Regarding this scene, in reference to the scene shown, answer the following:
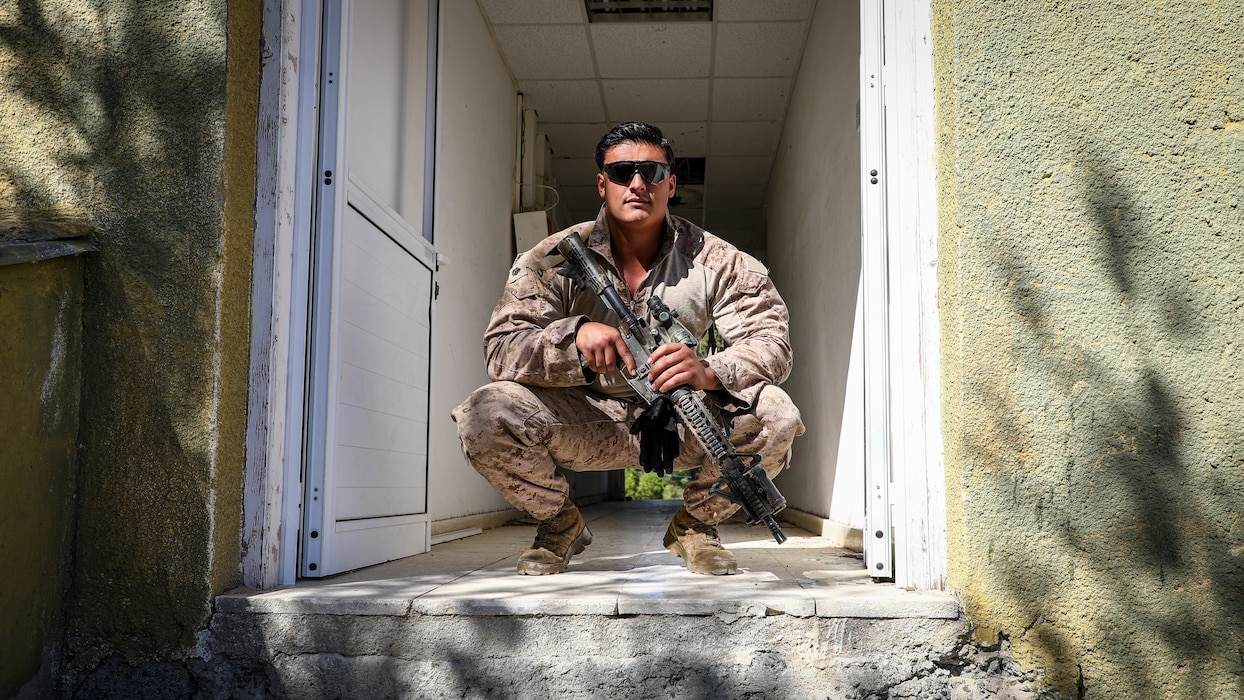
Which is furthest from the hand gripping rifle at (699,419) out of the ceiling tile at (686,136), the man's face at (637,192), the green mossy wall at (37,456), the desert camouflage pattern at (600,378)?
the ceiling tile at (686,136)

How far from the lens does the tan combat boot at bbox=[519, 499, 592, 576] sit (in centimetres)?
272

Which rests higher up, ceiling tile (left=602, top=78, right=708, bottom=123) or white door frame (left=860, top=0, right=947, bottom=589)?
ceiling tile (left=602, top=78, right=708, bottom=123)

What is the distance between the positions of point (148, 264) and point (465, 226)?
2.97 m

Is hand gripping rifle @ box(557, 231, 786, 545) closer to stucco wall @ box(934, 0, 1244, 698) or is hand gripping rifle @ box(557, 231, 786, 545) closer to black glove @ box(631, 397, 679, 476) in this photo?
black glove @ box(631, 397, 679, 476)

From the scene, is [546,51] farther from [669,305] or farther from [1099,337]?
[1099,337]

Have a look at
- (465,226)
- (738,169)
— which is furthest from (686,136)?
(465,226)

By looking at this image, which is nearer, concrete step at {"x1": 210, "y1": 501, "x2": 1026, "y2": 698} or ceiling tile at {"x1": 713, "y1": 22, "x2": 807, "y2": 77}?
concrete step at {"x1": 210, "y1": 501, "x2": 1026, "y2": 698}

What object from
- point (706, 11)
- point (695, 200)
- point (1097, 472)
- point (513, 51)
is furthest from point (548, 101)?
point (1097, 472)

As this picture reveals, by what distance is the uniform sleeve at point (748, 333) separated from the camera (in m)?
2.68

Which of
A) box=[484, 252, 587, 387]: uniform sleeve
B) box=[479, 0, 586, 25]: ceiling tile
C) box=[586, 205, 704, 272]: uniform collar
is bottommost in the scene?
box=[484, 252, 587, 387]: uniform sleeve

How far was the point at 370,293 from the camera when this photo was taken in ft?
9.66

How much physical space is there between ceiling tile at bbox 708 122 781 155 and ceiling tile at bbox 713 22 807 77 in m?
0.95

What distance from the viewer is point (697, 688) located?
80.3 inches

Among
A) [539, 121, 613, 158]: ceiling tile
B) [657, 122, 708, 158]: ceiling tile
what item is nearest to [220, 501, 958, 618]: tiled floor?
[657, 122, 708, 158]: ceiling tile
